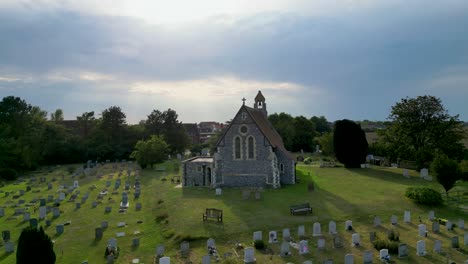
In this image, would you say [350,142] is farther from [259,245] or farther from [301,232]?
[259,245]

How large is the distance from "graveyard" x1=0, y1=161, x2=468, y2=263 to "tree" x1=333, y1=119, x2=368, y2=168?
7636 mm

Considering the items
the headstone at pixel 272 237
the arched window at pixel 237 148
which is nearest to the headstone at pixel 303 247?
the headstone at pixel 272 237

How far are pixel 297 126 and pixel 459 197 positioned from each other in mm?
46500

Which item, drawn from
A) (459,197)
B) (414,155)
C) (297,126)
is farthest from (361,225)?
(297,126)

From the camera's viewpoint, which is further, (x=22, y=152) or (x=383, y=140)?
(x=22, y=152)

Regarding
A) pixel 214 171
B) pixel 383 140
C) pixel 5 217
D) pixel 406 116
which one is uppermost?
pixel 406 116

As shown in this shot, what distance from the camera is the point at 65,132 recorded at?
72.8 metres

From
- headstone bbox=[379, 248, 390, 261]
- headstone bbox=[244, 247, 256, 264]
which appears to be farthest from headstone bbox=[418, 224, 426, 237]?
headstone bbox=[244, 247, 256, 264]

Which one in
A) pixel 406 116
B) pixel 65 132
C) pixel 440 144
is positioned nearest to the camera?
pixel 440 144

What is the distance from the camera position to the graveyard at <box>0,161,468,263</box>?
18.1 meters

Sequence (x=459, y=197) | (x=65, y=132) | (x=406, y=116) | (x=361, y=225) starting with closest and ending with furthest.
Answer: (x=361, y=225), (x=459, y=197), (x=406, y=116), (x=65, y=132)

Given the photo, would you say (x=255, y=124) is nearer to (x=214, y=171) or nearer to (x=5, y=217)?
(x=214, y=171)

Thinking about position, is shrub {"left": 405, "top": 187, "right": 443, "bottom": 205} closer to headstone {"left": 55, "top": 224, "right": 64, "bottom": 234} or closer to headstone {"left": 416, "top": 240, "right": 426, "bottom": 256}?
headstone {"left": 416, "top": 240, "right": 426, "bottom": 256}

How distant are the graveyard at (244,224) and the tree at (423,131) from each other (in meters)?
4.57
